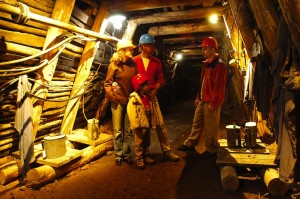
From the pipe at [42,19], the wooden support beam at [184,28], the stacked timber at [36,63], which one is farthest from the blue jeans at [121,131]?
the wooden support beam at [184,28]

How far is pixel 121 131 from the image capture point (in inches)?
194

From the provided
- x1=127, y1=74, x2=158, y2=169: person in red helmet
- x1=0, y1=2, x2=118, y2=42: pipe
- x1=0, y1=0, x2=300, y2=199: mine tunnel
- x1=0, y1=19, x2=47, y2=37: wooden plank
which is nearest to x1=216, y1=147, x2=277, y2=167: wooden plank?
x1=0, y1=0, x2=300, y2=199: mine tunnel

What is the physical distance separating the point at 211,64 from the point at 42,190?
12.8 feet

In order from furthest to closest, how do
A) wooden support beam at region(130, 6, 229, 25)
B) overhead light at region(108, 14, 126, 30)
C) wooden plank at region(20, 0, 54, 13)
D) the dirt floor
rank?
wooden support beam at region(130, 6, 229, 25), overhead light at region(108, 14, 126, 30), wooden plank at region(20, 0, 54, 13), the dirt floor

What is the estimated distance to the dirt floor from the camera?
368cm

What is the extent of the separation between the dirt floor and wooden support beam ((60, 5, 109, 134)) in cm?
129

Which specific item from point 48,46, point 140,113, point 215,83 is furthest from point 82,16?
point 215,83

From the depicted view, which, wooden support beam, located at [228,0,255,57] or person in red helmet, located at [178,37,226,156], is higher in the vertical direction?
wooden support beam, located at [228,0,255,57]

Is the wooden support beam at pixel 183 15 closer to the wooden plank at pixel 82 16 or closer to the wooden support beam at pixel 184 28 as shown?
the wooden support beam at pixel 184 28

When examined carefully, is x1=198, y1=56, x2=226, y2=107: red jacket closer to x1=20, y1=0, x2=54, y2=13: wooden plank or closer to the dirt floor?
the dirt floor

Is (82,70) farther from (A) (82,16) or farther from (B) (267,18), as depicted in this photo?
(B) (267,18)

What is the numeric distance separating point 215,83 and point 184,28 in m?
4.59

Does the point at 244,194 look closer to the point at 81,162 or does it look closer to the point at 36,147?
the point at 81,162

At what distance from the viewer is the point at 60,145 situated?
445 cm
